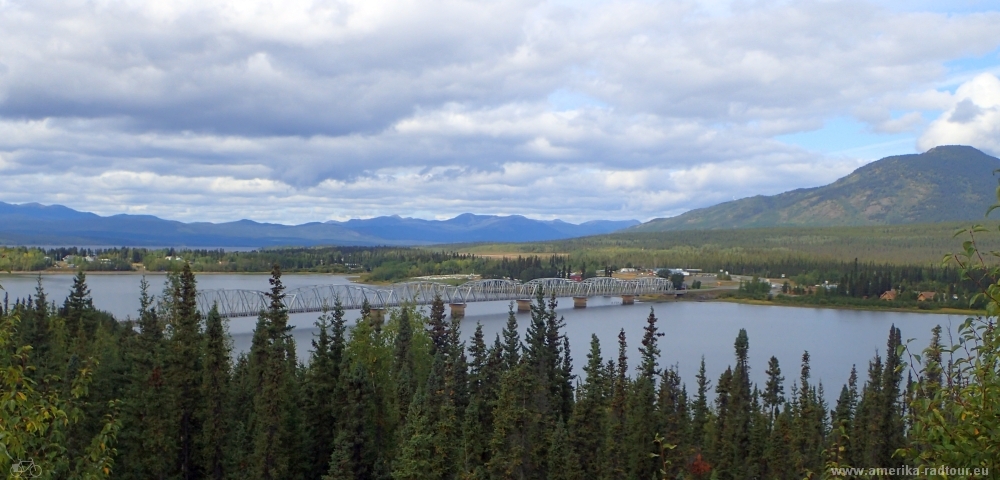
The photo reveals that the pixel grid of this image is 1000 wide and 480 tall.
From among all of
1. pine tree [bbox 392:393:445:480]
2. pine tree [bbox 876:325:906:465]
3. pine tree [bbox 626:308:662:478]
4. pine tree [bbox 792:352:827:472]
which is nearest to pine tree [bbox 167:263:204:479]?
pine tree [bbox 392:393:445:480]

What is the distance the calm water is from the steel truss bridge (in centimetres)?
131

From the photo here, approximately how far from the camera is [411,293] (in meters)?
71.4

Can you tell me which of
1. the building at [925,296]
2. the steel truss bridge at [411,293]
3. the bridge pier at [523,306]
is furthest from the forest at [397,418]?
the building at [925,296]

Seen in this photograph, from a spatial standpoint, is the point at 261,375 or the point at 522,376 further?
the point at 261,375

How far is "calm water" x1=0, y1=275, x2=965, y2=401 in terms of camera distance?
4219 centimetres

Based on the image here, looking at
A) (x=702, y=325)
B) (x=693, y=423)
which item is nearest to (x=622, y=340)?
(x=693, y=423)

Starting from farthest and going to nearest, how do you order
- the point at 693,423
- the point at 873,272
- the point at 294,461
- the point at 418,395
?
the point at 873,272, the point at 693,423, the point at 294,461, the point at 418,395

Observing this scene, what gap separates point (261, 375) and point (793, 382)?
88.7 feet

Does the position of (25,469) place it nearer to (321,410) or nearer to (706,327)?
(321,410)

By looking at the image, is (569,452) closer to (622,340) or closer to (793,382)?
(622,340)

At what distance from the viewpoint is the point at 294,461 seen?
640 inches

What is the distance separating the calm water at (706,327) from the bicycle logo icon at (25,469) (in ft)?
103

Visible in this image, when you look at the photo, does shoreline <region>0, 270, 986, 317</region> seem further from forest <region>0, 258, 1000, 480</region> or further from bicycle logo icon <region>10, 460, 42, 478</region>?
bicycle logo icon <region>10, 460, 42, 478</region>

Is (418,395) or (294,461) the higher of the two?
(418,395)
